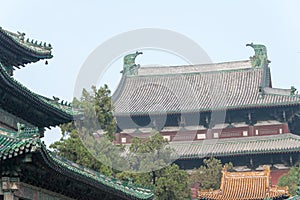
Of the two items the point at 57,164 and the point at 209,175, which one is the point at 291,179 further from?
the point at 57,164

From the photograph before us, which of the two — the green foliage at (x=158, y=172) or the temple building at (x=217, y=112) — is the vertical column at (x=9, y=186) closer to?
the green foliage at (x=158, y=172)

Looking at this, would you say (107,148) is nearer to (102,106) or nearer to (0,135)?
(102,106)

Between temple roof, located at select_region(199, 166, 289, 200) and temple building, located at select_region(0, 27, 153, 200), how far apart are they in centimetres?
2212

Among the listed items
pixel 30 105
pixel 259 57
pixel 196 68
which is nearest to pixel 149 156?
pixel 30 105

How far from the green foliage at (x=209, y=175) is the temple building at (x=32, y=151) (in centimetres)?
2469

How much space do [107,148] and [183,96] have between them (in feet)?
94.0

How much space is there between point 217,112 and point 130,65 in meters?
12.7

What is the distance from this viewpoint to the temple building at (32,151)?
2333 centimetres

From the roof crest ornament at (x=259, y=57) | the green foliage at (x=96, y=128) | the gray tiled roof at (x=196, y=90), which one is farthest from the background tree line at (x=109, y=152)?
the roof crest ornament at (x=259, y=57)

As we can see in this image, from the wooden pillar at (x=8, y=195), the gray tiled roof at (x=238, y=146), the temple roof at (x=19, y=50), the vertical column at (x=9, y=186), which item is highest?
the gray tiled roof at (x=238, y=146)

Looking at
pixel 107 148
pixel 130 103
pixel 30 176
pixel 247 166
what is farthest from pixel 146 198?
pixel 130 103

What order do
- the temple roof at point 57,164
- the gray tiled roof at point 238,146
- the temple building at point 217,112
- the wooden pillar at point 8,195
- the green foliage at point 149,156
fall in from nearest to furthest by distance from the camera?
1. the temple roof at point 57,164
2. the wooden pillar at point 8,195
3. the green foliage at point 149,156
4. the gray tiled roof at point 238,146
5. the temple building at point 217,112

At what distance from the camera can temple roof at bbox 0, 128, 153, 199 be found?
2255 centimetres

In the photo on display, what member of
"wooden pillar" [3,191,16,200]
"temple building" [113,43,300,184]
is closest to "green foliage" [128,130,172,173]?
"temple building" [113,43,300,184]
